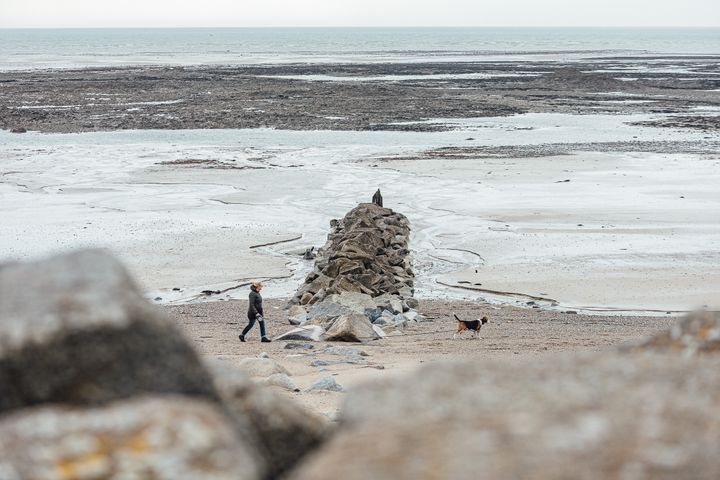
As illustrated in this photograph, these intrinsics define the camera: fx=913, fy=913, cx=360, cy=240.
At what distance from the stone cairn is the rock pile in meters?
10.7

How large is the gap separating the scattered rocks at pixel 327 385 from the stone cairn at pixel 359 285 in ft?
13.1

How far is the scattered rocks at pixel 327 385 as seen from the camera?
9.27m

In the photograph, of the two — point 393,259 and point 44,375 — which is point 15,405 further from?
point 393,259

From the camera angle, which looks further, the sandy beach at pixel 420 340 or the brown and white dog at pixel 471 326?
the brown and white dog at pixel 471 326

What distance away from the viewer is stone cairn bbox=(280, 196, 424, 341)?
14.0 m

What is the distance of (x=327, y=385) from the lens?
9.31 meters

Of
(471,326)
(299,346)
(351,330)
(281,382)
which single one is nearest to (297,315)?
(351,330)

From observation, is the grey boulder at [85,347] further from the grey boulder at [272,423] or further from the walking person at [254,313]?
the walking person at [254,313]

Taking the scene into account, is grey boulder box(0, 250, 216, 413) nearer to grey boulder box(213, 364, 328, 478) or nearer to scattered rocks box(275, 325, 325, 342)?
grey boulder box(213, 364, 328, 478)

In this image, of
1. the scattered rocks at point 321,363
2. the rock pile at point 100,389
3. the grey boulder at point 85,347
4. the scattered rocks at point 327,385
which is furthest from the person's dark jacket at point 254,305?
the grey boulder at point 85,347

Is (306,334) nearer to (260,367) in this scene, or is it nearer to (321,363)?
(321,363)

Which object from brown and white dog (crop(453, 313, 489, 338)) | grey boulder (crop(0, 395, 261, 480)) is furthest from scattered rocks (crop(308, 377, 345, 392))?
grey boulder (crop(0, 395, 261, 480))

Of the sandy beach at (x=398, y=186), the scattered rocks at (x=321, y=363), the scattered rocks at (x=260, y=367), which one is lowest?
the sandy beach at (x=398, y=186)

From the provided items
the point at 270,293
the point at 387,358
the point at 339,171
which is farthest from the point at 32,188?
the point at 387,358
